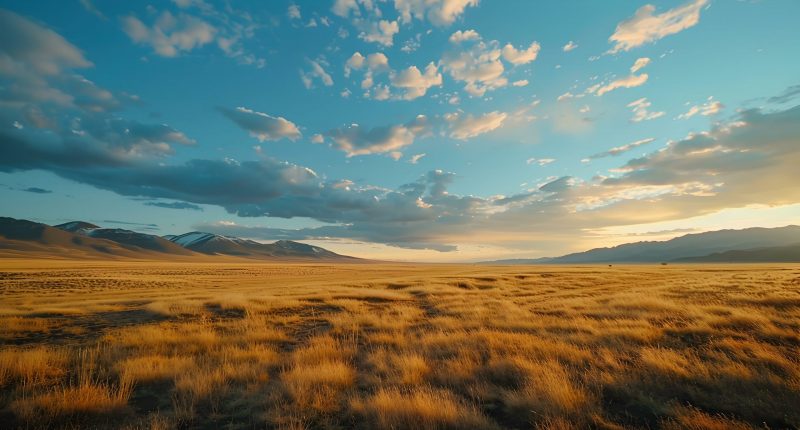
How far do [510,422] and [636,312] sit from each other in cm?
1230

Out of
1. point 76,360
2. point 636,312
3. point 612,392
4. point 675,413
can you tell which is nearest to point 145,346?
point 76,360

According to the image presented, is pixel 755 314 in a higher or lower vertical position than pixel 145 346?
higher

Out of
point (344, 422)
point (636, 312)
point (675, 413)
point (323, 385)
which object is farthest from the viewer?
point (636, 312)

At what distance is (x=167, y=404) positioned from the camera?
6.48 meters

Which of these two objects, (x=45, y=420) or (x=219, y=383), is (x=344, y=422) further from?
(x=45, y=420)

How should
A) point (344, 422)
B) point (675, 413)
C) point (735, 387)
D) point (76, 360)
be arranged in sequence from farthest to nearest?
point (76, 360), point (735, 387), point (344, 422), point (675, 413)

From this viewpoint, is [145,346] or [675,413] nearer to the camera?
[675,413]

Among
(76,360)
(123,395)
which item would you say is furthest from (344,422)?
(76,360)

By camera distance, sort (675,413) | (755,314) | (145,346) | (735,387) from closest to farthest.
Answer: (675,413) → (735,387) → (145,346) → (755,314)

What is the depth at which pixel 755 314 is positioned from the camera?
12.5 meters

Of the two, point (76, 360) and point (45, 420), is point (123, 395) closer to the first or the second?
point (45, 420)

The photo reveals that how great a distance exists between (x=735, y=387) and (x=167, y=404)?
10.4 meters

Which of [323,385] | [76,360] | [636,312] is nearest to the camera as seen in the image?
[323,385]

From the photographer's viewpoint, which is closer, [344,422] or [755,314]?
[344,422]
